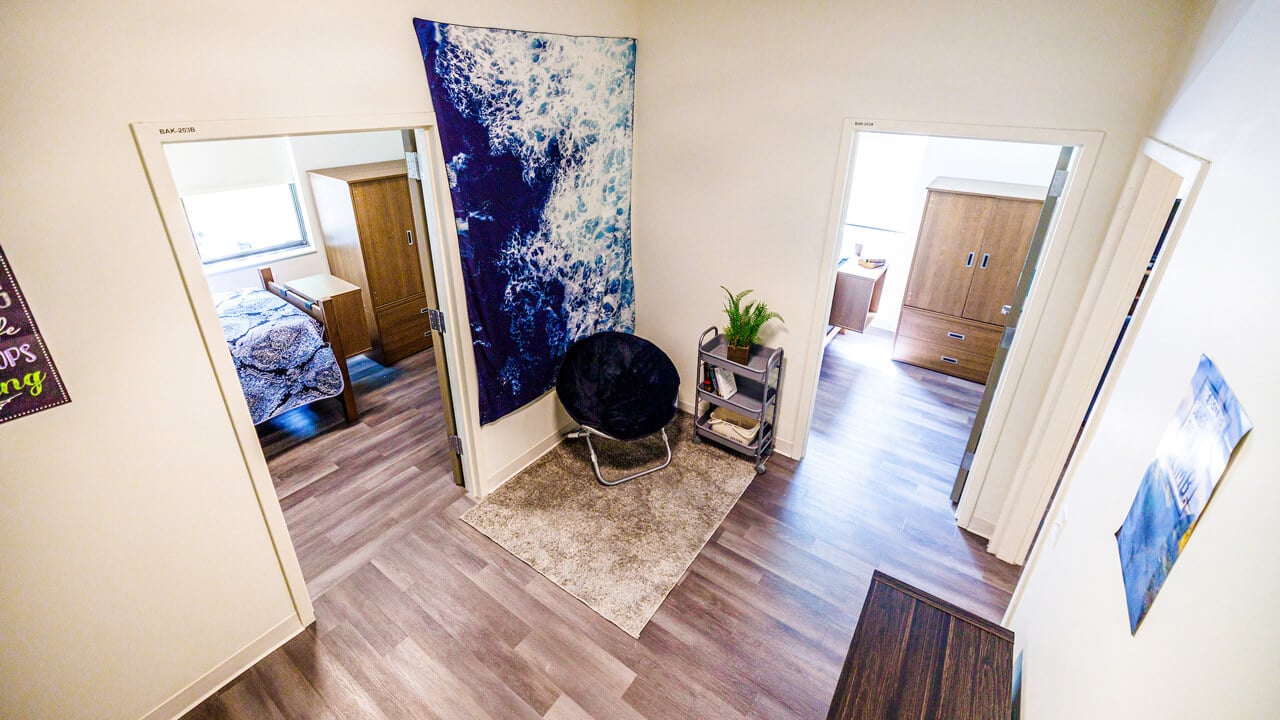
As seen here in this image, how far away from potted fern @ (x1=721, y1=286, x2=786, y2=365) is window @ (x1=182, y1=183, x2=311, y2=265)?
4.05 m

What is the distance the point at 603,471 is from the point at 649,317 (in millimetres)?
1216

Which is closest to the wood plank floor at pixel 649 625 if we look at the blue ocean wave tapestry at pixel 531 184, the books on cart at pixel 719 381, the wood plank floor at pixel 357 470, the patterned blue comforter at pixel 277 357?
the wood plank floor at pixel 357 470

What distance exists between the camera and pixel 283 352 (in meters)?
3.79

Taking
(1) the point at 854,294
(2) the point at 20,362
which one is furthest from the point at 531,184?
(1) the point at 854,294

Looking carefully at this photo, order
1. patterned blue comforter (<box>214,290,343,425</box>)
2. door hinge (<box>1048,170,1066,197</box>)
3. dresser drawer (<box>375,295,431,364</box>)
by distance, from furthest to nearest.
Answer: dresser drawer (<box>375,295,431,364</box>) → patterned blue comforter (<box>214,290,343,425</box>) → door hinge (<box>1048,170,1066,197</box>)

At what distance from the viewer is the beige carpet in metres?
2.92

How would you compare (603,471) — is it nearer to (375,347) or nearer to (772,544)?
(772,544)

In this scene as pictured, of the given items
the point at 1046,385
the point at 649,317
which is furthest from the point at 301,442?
the point at 1046,385

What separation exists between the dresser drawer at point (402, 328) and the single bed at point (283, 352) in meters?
0.78

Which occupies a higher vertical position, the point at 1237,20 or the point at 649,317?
the point at 1237,20

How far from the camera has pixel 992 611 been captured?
2.79m

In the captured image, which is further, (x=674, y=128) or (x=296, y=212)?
(x=296, y=212)

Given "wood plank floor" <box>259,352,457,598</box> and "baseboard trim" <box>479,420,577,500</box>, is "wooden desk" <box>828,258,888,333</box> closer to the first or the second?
"baseboard trim" <box>479,420,577,500</box>

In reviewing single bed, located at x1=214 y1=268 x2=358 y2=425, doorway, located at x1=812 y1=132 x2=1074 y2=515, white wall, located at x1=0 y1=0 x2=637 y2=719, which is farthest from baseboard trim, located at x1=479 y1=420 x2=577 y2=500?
doorway, located at x1=812 y1=132 x2=1074 y2=515
